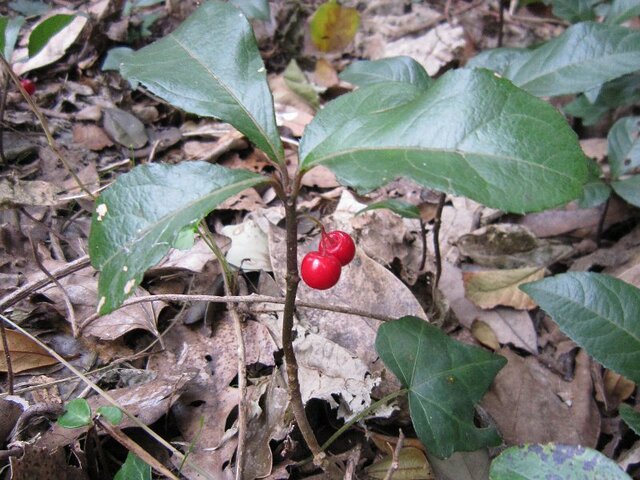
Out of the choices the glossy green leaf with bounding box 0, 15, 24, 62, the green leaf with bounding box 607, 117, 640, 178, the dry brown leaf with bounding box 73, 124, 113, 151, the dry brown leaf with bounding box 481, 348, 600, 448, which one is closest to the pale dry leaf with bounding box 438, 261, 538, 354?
the dry brown leaf with bounding box 481, 348, 600, 448

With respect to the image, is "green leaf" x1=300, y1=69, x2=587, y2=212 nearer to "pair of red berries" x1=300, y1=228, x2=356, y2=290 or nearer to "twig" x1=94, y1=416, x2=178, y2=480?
"pair of red berries" x1=300, y1=228, x2=356, y2=290

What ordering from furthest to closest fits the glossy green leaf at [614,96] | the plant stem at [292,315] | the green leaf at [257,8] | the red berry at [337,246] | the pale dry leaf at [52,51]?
the pale dry leaf at [52,51], the green leaf at [257,8], the glossy green leaf at [614,96], the red berry at [337,246], the plant stem at [292,315]

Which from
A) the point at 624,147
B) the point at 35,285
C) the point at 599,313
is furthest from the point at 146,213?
the point at 624,147

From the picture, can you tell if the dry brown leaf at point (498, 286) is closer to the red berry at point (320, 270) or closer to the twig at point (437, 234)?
the twig at point (437, 234)

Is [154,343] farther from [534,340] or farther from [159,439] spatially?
[534,340]

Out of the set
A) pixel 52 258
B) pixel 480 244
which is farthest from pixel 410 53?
pixel 52 258

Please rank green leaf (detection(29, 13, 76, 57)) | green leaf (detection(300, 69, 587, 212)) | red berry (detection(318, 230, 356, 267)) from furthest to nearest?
green leaf (detection(29, 13, 76, 57)) → red berry (detection(318, 230, 356, 267)) → green leaf (detection(300, 69, 587, 212))

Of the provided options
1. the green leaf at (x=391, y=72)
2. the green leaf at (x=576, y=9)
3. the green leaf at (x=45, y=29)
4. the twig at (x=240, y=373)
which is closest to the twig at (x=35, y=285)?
the twig at (x=240, y=373)
